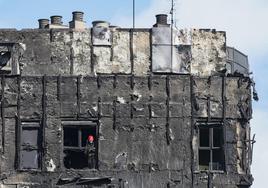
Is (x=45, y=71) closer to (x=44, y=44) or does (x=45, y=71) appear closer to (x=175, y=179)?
(x=44, y=44)

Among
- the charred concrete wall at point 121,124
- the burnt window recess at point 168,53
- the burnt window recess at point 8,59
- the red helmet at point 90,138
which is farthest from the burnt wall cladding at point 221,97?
the burnt window recess at point 8,59

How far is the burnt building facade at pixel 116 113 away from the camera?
32812mm

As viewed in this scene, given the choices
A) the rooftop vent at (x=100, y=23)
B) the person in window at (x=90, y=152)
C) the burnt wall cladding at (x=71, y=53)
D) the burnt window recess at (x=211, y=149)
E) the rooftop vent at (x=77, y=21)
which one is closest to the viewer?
the person in window at (x=90, y=152)

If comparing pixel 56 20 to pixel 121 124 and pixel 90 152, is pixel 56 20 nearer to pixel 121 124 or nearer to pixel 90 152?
pixel 121 124

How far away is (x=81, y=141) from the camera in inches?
1296

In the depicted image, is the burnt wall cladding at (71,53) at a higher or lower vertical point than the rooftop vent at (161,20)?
lower

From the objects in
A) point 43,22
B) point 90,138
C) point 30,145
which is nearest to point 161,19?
point 43,22

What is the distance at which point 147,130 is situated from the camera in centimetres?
3306

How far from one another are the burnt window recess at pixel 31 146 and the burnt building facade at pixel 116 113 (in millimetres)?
33

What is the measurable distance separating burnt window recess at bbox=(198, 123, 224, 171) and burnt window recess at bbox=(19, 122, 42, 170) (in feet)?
17.9

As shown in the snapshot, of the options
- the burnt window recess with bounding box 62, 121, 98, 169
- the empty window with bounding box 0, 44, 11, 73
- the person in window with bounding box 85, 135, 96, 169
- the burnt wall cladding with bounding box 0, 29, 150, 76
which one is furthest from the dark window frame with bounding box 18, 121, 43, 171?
the empty window with bounding box 0, 44, 11, 73

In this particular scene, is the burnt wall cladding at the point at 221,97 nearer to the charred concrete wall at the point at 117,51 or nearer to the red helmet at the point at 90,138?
the charred concrete wall at the point at 117,51

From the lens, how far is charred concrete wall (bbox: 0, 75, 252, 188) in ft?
108

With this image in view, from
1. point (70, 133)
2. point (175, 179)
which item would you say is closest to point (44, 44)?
point (70, 133)
